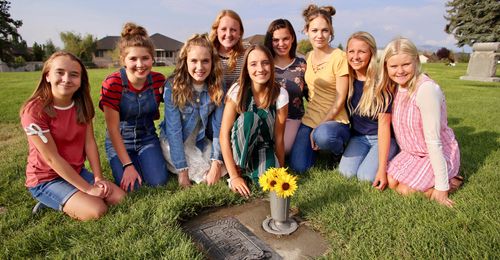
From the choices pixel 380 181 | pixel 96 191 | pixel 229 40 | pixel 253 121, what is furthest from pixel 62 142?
pixel 380 181

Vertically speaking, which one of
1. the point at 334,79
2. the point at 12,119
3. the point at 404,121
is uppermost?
the point at 334,79

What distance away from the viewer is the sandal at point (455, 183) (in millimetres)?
3102

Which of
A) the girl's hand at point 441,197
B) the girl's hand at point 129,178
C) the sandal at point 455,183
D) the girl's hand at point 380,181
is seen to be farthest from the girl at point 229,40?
the sandal at point 455,183

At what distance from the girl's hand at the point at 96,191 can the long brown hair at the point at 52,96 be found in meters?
0.64

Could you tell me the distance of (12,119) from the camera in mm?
6957

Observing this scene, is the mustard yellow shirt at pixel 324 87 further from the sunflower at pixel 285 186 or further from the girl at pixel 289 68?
the sunflower at pixel 285 186

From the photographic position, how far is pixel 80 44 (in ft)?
180

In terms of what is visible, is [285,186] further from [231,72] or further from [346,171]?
[231,72]

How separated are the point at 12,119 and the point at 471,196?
8218 mm

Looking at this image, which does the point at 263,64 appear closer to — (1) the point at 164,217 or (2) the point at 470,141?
(1) the point at 164,217

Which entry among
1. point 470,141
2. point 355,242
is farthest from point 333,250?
point 470,141

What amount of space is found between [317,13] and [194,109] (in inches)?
73.1

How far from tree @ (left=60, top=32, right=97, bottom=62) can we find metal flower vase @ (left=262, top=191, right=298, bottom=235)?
59235mm

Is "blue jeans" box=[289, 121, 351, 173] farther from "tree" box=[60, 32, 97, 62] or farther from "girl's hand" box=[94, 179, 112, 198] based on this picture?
"tree" box=[60, 32, 97, 62]
